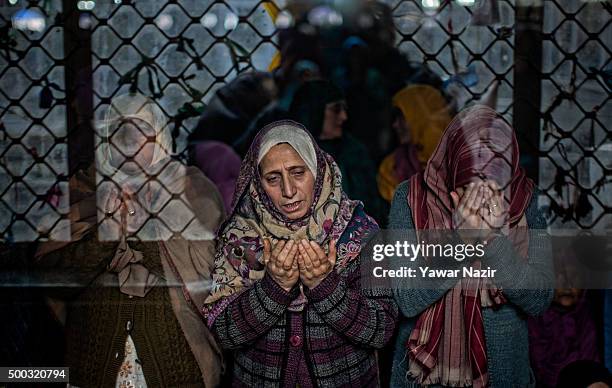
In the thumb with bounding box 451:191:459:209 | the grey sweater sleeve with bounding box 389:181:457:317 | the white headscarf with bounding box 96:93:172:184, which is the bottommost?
the grey sweater sleeve with bounding box 389:181:457:317

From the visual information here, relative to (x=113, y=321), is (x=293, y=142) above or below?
above

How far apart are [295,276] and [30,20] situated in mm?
1572

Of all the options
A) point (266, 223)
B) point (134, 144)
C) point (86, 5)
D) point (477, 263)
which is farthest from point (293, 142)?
point (86, 5)

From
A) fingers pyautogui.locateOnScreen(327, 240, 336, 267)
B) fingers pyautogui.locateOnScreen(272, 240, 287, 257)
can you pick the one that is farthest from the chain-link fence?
fingers pyautogui.locateOnScreen(327, 240, 336, 267)

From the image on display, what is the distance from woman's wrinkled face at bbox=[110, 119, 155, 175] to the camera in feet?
10.5

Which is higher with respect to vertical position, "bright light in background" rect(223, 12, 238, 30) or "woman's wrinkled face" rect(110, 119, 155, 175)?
"bright light in background" rect(223, 12, 238, 30)

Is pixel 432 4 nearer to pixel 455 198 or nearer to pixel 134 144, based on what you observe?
pixel 455 198

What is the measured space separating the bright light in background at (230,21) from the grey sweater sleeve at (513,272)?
98cm

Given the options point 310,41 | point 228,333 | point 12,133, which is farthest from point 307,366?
point 12,133

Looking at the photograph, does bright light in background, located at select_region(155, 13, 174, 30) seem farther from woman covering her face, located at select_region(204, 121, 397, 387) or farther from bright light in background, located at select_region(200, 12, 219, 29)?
woman covering her face, located at select_region(204, 121, 397, 387)

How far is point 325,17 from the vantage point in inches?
122

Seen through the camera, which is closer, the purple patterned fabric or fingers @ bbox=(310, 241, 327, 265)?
fingers @ bbox=(310, 241, 327, 265)

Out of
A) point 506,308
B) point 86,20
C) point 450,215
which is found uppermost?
point 86,20

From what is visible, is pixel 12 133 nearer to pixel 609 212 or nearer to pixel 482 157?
pixel 482 157
